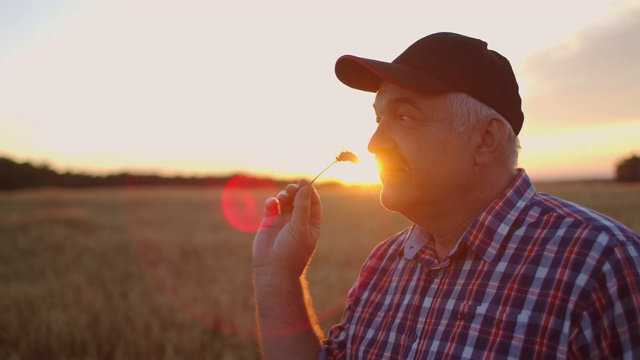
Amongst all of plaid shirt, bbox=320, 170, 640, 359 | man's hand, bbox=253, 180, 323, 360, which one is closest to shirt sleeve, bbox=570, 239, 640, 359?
plaid shirt, bbox=320, 170, 640, 359

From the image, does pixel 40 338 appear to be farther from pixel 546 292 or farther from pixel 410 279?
pixel 546 292

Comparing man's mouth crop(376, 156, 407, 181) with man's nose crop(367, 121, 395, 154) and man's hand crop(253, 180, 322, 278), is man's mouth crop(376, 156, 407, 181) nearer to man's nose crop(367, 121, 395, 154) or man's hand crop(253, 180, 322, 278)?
man's nose crop(367, 121, 395, 154)

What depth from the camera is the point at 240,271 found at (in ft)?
39.7

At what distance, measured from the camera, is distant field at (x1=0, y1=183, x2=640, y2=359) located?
6.87 m

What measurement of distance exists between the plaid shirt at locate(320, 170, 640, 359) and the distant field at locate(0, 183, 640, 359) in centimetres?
78

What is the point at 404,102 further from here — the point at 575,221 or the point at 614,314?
the point at 614,314

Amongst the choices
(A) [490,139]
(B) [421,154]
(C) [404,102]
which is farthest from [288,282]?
(A) [490,139]

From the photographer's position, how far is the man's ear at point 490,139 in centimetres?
247

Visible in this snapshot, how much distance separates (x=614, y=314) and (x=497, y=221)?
61cm

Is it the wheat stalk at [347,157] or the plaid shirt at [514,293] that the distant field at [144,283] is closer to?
the wheat stalk at [347,157]

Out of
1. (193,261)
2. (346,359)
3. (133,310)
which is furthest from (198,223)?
(346,359)

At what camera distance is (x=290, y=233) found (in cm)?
293

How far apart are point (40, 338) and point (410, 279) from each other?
6151 mm

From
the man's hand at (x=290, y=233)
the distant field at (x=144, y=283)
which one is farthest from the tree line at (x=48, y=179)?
the man's hand at (x=290, y=233)
